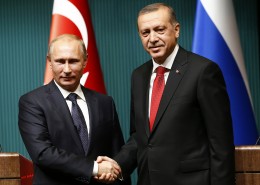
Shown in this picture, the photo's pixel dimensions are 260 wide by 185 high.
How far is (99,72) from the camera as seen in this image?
12.9 ft

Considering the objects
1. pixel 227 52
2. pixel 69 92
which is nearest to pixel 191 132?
pixel 69 92

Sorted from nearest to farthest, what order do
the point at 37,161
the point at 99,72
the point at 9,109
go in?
the point at 37,161
the point at 99,72
the point at 9,109

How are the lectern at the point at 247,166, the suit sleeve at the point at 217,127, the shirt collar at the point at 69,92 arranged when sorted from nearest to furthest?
1. the suit sleeve at the point at 217,127
2. the lectern at the point at 247,166
3. the shirt collar at the point at 69,92

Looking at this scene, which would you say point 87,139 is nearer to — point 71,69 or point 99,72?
point 71,69

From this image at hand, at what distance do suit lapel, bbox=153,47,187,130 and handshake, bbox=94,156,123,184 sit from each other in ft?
0.98

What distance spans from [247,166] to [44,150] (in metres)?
0.87

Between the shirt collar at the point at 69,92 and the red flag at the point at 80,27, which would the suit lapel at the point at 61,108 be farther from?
the red flag at the point at 80,27

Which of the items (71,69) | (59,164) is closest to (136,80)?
(71,69)

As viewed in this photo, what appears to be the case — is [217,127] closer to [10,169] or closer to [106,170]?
[106,170]

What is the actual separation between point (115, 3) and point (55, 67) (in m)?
2.05

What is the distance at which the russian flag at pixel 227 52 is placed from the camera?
11.9 ft

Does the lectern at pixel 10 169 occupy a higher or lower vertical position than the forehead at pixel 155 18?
lower

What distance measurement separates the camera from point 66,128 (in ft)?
8.31

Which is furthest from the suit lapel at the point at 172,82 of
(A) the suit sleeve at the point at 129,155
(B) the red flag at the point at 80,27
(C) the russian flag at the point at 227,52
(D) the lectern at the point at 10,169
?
(B) the red flag at the point at 80,27
